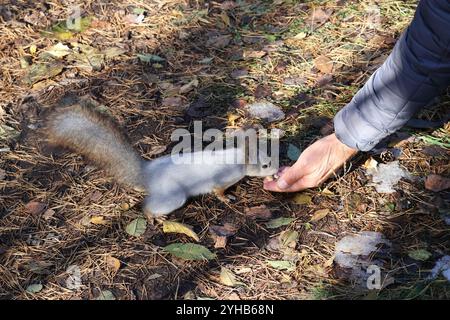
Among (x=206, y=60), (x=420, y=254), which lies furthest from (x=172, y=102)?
(x=420, y=254)

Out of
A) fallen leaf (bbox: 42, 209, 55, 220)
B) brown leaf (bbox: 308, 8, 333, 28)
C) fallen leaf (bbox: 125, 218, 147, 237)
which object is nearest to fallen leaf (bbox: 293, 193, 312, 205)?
fallen leaf (bbox: 125, 218, 147, 237)

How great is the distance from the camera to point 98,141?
2.52 metres

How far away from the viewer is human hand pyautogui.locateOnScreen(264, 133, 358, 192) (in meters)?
2.49

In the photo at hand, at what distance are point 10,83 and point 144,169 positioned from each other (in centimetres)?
115

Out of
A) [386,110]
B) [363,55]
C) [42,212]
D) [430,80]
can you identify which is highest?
[430,80]

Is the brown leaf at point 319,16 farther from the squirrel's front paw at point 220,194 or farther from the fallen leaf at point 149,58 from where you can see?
the squirrel's front paw at point 220,194

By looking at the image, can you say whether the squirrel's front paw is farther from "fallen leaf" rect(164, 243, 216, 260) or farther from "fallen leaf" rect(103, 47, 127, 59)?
"fallen leaf" rect(103, 47, 127, 59)

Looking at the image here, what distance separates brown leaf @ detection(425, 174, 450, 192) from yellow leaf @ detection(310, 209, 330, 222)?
46cm

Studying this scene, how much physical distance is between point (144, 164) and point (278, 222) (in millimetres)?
649

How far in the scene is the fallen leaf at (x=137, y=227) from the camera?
7.91 feet

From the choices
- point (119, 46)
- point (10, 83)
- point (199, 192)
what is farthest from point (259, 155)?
point (10, 83)

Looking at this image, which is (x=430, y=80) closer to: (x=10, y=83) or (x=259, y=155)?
(x=259, y=155)

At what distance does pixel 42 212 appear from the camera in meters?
2.52

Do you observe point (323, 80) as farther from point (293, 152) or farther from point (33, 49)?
point (33, 49)
